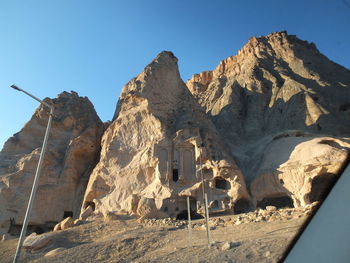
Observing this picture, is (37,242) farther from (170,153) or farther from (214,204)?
(170,153)

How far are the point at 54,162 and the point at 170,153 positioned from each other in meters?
12.0

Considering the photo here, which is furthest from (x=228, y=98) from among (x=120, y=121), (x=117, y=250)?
(x=117, y=250)

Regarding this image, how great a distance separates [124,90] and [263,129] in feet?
58.1

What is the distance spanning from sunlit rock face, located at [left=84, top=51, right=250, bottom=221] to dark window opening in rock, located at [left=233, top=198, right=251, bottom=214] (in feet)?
0.23

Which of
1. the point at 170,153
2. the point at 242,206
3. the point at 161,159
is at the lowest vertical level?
the point at 242,206

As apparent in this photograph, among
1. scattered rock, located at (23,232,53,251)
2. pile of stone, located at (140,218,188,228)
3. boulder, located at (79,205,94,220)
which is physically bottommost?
scattered rock, located at (23,232,53,251)

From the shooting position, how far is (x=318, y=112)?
33.4m

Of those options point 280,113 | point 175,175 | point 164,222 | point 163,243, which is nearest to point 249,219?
point 164,222

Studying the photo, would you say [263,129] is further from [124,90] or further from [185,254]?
[185,254]

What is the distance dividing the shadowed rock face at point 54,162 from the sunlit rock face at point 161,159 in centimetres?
317

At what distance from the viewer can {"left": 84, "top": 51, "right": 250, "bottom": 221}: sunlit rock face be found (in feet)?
66.9

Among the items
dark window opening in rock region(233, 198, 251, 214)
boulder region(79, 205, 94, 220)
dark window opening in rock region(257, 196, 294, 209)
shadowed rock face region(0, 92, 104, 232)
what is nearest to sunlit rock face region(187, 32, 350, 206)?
dark window opening in rock region(257, 196, 294, 209)

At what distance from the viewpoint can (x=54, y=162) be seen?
27500 millimetres

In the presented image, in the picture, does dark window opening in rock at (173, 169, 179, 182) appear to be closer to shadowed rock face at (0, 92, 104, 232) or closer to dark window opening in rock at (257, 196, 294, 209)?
dark window opening in rock at (257, 196, 294, 209)
